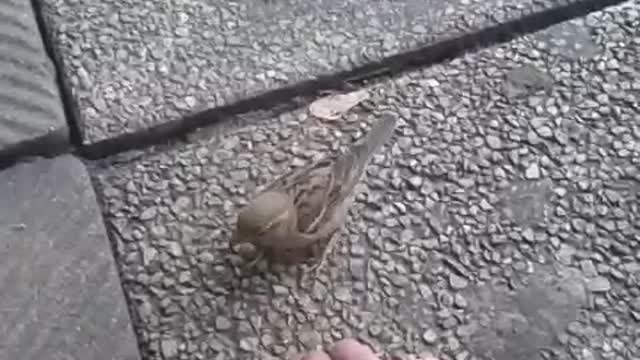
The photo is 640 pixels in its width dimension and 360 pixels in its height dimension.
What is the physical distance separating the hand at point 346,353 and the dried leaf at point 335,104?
0.59m

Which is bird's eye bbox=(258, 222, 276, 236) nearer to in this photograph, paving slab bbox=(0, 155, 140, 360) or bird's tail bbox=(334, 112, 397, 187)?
bird's tail bbox=(334, 112, 397, 187)

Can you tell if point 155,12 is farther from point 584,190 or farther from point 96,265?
point 584,190

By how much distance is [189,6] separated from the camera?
265cm

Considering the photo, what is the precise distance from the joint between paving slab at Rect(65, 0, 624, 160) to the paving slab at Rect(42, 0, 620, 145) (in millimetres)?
14

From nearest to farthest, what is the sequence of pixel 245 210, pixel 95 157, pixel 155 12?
pixel 245 210 → pixel 95 157 → pixel 155 12

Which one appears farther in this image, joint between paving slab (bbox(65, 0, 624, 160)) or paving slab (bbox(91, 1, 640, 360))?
joint between paving slab (bbox(65, 0, 624, 160))

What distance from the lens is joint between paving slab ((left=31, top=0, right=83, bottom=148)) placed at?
95.1 inches

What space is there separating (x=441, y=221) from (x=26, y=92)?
3.07 ft

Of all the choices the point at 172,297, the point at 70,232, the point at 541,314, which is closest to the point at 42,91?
the point at 70,232

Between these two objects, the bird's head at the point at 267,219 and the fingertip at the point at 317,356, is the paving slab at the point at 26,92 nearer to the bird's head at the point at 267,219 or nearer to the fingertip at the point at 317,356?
the bird's head at the point at 267,219

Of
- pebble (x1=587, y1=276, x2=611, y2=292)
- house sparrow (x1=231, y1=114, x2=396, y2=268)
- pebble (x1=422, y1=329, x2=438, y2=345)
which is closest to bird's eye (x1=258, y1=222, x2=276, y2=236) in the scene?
house sparrow (x1=231, y1=114, x2=396, y2=268)

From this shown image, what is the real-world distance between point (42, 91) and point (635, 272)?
4.27 feet

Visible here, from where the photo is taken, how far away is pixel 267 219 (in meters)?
2.10

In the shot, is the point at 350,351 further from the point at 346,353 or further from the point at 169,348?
the point at 169,348
